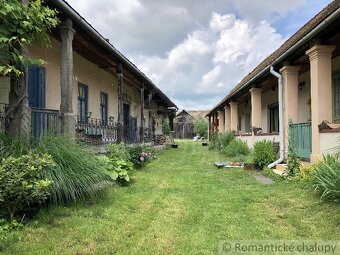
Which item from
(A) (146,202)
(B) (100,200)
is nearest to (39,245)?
(B) (100,200)

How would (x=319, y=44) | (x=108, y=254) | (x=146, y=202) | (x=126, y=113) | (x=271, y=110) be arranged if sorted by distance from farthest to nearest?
(x=126, y=113), (x=271, y=110), (x=319, y=44), (x=146, y=202), (x=108, y=254)

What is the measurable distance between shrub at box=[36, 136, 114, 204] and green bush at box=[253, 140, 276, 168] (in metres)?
6.15

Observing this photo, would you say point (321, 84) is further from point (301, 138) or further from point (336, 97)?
point (336, 97)

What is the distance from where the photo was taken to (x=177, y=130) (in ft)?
193

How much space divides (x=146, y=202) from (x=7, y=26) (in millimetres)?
3528

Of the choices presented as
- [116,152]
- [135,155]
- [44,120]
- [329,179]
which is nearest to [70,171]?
[44,120]

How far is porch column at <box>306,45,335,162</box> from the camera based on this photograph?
25.6ft

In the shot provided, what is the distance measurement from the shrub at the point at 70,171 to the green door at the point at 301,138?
5.25 metres

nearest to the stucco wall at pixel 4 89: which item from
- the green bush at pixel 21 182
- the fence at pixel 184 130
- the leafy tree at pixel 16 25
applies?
the leafy tree at pixel 16 25

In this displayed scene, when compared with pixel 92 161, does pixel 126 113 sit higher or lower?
higher

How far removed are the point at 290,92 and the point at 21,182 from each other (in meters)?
7.95

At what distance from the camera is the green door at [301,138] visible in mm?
8629

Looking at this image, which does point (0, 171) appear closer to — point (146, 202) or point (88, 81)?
point (146, 202)

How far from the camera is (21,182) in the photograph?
4199 millimetres
